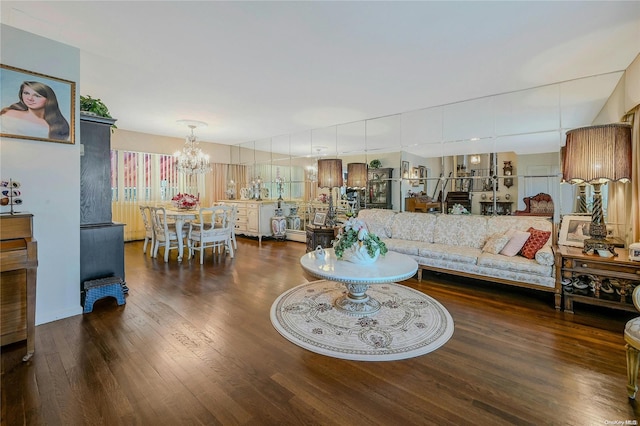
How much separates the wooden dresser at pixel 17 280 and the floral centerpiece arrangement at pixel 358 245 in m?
2.48

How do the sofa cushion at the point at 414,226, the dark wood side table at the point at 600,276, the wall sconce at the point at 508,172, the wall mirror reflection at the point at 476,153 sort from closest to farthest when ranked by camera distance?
the dark wood side table at the point at 600,276, the wall mirror reflection at the point at 476,153, the wall sconce at the point at 508,172, the sofa cushion at the point at 414,226

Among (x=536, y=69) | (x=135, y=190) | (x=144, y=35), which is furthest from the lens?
(x=135, y=190)

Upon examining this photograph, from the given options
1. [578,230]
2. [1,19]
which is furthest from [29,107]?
[578,230]

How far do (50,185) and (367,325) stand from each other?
3221 millimetres

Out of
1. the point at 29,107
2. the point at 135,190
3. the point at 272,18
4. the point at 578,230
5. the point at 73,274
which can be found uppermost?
the point at 272,18

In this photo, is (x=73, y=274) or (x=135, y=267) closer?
(x=73, y=274)

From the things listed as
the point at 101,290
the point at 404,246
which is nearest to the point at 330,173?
the point at 404,246

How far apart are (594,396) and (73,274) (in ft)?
14.0

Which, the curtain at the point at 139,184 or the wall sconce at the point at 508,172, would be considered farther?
the curtain at the point at 139,184

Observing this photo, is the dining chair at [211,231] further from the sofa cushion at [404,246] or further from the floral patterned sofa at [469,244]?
the sofa cushion at [404,246]

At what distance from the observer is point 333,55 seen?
294 cm

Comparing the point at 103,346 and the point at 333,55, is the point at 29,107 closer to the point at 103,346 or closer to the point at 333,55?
the point at 103,346

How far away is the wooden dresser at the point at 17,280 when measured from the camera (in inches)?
78.2

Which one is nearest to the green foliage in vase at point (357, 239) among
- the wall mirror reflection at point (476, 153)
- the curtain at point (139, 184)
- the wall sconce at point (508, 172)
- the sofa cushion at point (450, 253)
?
the sofa cushion at point (450, 253)
